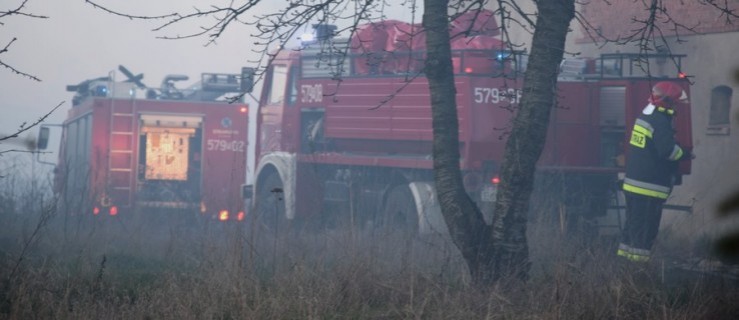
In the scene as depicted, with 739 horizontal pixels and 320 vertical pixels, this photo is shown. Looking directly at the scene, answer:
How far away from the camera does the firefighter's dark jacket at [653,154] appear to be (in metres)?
11.1

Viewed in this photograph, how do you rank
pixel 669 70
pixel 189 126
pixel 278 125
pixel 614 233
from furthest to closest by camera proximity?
pixel 189 126 → pixel 669 70 → pixel 278 125 → pixel 614 233

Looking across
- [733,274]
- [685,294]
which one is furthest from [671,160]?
[685,294]

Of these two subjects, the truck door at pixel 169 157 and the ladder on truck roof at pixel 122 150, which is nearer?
the ladder on truck roof at pixel 122 150

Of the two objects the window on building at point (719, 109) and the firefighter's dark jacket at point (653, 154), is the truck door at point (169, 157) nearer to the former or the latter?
the window on building at point (719, 109)

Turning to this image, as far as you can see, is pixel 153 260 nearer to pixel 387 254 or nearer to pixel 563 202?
pixel 387 254

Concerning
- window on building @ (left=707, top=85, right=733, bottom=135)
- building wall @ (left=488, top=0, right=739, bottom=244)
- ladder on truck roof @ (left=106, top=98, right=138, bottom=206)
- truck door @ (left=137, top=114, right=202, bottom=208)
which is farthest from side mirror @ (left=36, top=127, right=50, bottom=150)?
window on building @ (left=707, top=85, right=733, bottom=135)

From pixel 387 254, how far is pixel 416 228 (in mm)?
2044

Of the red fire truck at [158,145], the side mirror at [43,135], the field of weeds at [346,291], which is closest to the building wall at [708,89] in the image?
the field of weeds at [346,291]

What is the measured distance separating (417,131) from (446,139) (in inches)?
184

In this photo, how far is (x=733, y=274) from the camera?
28.9 feet

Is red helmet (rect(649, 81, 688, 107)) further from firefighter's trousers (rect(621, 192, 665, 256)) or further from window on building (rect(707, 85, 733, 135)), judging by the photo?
window on building (rect(707, 85, 733, 135))

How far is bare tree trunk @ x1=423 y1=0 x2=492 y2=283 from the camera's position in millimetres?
8320

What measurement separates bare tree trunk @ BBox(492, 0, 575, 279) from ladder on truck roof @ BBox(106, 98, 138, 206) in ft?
36.6

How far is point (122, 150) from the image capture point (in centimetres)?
1819
